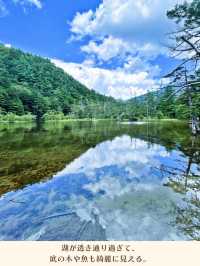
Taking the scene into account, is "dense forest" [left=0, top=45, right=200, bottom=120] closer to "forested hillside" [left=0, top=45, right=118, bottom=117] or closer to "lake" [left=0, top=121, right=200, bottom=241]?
"forested hillside" [left=0, top=45, right=118, bottom=117]

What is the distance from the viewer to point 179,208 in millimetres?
4543

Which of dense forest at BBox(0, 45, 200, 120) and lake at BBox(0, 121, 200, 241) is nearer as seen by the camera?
lake at BBox(0, 121, 200, 241)

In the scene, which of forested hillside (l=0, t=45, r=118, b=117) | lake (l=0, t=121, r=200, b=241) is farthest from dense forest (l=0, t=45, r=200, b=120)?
lake (l=0, t=121, r=200, b=241)

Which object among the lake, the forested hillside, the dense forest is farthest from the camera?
the forested hillside

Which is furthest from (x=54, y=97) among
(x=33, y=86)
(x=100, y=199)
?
(x=100, y=199)

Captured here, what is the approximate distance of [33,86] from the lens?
1437 inches

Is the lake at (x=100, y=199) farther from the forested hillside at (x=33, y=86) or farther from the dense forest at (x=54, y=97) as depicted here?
the forested hillside at (x=33, y=86)

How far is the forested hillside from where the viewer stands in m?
27.6

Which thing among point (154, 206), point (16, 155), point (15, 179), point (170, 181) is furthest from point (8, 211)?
point (16, 155)

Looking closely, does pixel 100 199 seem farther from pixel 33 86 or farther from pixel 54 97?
pixel 54 97

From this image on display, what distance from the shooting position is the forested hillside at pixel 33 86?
27.6 metres

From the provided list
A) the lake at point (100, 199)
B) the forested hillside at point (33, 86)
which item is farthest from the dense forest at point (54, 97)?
the lake at point (100, 199)

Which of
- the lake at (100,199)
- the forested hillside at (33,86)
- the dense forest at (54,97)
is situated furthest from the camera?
the forested hillside at (33,86)

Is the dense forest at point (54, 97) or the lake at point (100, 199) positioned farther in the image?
the dense forest at point (54, 97)
